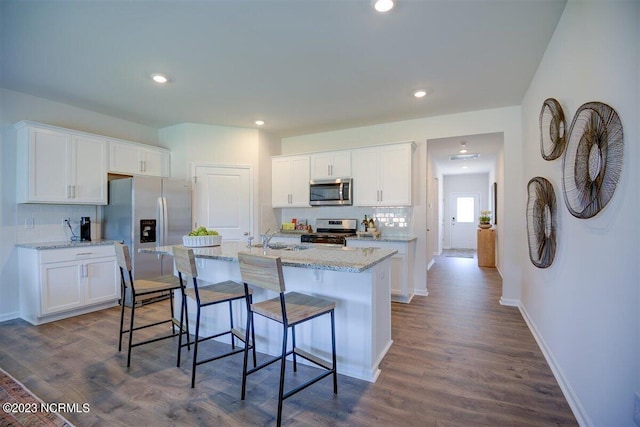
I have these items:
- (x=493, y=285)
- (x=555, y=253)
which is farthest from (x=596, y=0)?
(x=493, y=285)

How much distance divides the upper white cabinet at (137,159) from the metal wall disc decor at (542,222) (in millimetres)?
4899

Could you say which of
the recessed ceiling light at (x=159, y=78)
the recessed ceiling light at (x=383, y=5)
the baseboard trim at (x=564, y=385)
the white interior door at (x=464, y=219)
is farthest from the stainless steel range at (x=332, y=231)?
the white interior door at (x=464, y=219)

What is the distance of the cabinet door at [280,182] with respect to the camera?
17.1 ft

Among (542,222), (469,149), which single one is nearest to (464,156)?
(469,149)

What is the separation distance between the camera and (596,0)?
1.63m

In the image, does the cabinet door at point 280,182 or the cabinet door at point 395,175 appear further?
the cabinet door at point 280,182

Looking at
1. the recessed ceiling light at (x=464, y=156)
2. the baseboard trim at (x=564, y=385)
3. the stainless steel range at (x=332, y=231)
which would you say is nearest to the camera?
the baseboard trim at (x=564, y=385)

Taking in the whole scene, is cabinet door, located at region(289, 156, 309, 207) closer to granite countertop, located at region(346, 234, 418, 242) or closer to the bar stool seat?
granite countertop, located at region(346, 234, 418, 242)

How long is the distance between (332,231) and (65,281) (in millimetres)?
3544

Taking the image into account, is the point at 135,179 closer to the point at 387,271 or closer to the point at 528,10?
the point at 387,271

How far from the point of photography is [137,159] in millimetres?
4461

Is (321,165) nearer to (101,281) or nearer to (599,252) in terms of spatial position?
(101,281)

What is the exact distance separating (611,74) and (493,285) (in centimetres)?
433

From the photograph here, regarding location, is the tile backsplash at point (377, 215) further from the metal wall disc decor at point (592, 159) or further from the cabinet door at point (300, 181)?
the metal wall disc decor at point (592, 159)
